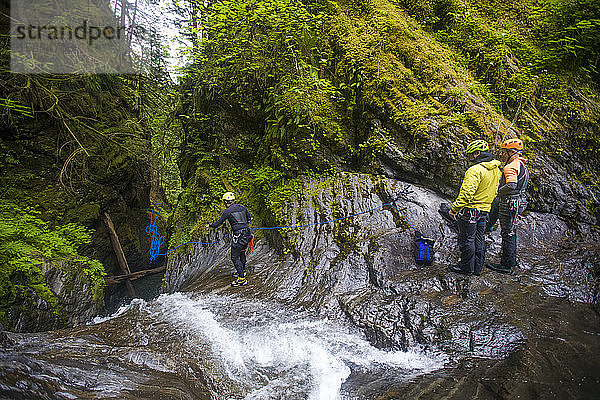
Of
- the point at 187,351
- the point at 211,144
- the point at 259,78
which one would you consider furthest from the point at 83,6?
the point at 187,351

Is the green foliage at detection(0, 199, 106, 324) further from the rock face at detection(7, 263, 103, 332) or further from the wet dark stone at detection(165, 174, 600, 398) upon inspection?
the wet dark stone at detection(165, 174, 600, 398)

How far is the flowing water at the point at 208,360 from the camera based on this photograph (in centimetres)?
297

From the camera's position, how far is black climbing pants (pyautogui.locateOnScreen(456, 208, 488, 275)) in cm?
519

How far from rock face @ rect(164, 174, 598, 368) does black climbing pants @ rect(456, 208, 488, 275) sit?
22 centimetres

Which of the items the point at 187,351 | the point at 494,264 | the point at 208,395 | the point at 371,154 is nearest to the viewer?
the point at 208,395

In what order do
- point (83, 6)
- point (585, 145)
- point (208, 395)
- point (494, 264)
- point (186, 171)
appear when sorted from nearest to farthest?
point (208, 395) → point (494, 264) → point (585, 145) → point (83, 6) → point (186, 171)

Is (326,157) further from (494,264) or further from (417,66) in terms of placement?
(494,264)

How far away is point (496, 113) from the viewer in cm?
724

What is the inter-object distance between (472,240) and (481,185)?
961mm

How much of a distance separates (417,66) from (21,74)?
10.0 metres

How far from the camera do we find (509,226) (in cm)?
527

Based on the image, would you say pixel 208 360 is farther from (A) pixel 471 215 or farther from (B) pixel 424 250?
(A) pixel 471 215

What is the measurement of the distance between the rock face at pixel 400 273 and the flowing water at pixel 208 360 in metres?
0.50

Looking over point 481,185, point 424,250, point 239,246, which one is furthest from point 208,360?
point 481,185
